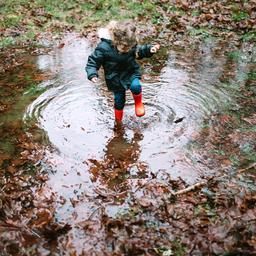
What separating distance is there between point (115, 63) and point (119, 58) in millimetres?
88

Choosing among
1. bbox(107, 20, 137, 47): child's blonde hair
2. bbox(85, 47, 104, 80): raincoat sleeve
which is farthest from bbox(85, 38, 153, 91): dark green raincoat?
bbox(107, 20, 137, 47): child's blonde hair

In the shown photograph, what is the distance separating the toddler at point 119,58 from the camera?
4895mm

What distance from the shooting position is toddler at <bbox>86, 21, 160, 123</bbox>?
16.1ft

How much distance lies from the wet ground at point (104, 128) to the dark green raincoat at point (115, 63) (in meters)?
0.73

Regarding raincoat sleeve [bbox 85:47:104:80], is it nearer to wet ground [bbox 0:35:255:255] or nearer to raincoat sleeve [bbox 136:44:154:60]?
raincoat sleeve [bbox 136:44:154:60]

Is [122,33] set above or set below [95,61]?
above

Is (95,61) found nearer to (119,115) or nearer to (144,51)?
(144,51)

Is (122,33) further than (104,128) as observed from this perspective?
No

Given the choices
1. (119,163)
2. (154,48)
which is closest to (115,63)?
(154,48)

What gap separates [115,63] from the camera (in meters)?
5.16

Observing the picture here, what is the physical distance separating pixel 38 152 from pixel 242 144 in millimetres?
2564

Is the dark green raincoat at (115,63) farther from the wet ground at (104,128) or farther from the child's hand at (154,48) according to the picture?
the wet ground at (104,128)

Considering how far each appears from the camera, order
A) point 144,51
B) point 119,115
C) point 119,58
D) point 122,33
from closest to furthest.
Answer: point 122,33, point 119,58, point 144,51, point 119,115

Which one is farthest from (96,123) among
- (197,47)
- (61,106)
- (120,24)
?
(197,47)
